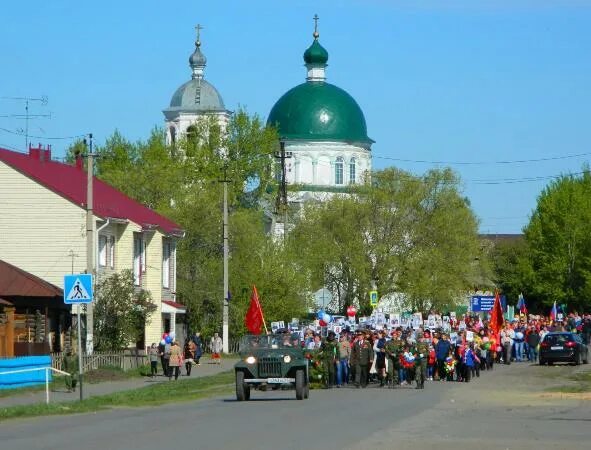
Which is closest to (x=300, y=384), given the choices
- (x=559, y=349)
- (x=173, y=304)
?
(x=559, y=349)

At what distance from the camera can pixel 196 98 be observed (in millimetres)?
109812

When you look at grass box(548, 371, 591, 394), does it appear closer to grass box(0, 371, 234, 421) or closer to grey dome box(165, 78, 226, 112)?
grass box(0, 371, 234, 421)

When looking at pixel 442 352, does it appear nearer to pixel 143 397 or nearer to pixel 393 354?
pixel 393 354

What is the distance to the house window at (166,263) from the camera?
212ft

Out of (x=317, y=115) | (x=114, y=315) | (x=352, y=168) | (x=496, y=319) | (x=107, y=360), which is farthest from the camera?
(x=352, y=168)

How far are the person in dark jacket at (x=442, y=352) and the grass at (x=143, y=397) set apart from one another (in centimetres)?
580

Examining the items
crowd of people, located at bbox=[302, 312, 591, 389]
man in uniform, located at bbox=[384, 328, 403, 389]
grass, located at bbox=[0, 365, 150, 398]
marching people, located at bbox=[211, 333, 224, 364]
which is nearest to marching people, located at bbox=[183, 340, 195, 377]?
grass, located at bbox=[0, 365, 150, 398]

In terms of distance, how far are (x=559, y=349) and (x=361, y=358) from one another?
50.5 feet

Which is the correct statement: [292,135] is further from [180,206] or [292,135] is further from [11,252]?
[11,252]

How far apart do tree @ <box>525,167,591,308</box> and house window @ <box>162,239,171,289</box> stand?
41.5 m

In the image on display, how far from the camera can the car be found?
52500 millimetres

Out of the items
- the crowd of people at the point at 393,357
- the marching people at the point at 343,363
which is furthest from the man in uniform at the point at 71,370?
the marching people at the point at 343,363

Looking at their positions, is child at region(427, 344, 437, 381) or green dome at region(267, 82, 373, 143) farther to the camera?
green dome at region(267, 82, 373, 143)

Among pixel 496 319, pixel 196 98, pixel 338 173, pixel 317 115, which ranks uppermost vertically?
pixel 196 98
